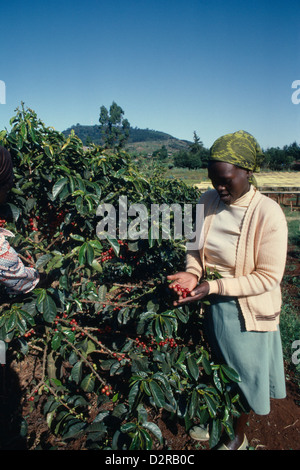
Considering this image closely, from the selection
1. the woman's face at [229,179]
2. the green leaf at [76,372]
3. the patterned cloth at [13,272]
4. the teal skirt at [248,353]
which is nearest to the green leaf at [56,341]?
the green leaf at [76,372]

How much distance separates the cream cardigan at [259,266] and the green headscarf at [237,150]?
0.18 meters

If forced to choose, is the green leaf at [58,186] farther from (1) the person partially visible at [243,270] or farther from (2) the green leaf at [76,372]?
(2) the green leaf at [76,372]

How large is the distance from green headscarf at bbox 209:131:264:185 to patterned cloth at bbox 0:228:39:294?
987 millimetres

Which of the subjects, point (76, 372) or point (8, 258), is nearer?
point (8, 258)

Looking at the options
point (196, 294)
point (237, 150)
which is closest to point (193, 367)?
point (196, 294)

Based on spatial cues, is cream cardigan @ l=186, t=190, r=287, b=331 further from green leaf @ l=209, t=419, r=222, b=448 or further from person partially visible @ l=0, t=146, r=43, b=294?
person partially visible @ l=0, t=146, r=43, b=294

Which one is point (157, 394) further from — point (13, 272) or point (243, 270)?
point (13, 272)

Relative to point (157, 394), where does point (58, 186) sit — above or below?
above

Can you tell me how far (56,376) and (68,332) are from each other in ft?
1.96

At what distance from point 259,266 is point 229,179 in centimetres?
43

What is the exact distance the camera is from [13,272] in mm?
1197
